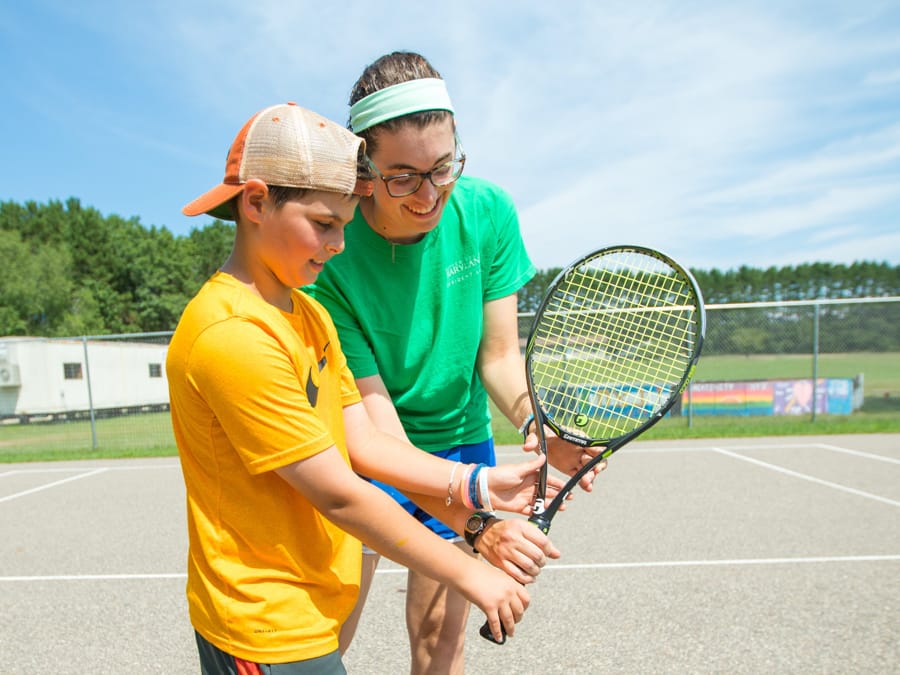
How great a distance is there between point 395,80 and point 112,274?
56.7 m

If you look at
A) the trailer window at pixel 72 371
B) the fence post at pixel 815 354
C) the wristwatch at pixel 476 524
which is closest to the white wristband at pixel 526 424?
the wristwatch at pixel 476 524

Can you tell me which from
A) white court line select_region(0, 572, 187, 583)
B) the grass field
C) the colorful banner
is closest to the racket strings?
white court line select_region(0, 572, 187, 583)

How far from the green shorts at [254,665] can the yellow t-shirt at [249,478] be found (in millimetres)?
21

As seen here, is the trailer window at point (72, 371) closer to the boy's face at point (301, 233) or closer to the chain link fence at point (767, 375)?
the chain link fence at point (767, 375)

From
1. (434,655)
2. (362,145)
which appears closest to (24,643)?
(434,655)

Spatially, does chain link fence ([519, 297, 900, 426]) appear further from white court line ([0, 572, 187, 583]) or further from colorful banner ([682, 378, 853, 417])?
white court line ([0, 572, 187, 583])

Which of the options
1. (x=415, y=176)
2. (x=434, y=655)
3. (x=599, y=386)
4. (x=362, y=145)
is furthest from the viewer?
(x=599, y=386)

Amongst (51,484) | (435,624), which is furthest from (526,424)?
(51,484)

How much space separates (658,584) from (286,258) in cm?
386

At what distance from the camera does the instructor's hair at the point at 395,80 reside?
1770mm

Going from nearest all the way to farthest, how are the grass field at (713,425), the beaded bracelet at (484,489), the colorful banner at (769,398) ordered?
the beaded bracelet at (484,489) < the grass field at (713,425) < the colorful banner at (769,398)

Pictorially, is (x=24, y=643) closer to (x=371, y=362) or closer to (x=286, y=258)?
(x=371, y=362)

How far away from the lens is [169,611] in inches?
165

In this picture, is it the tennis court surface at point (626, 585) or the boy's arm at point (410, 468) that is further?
the tennis court surface at point (626, 585)
